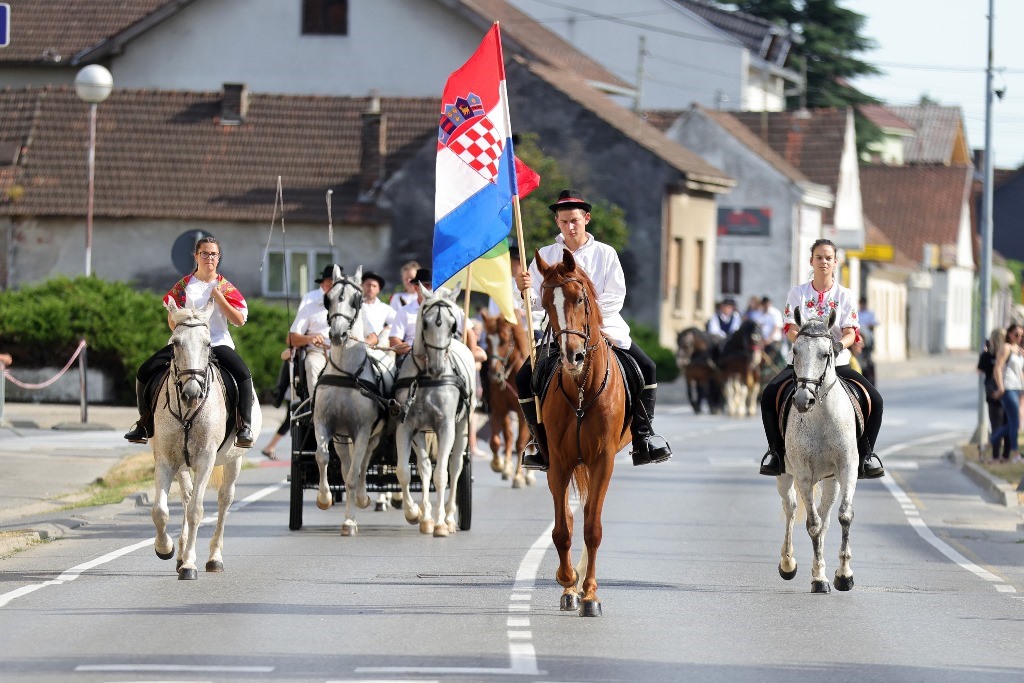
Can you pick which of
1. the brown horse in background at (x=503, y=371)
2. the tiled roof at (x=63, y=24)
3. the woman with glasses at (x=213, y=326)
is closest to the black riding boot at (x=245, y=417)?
the woman with glasses at (x=213, y=326)

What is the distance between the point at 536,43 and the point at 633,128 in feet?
34.1

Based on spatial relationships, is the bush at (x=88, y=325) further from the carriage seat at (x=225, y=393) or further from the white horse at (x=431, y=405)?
the carriage seat at (x=225, y=393)

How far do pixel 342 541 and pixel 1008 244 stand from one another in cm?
2783

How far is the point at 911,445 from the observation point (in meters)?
32.3

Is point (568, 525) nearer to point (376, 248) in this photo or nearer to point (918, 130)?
point (376, 248)

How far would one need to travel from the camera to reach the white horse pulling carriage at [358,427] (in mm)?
16281

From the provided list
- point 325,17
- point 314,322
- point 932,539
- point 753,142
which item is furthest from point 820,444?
point 753,142

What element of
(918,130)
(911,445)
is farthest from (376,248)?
(918,130)

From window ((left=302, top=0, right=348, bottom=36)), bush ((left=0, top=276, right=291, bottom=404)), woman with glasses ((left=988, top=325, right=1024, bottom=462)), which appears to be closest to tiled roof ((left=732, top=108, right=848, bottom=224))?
window ((left=302, top=0, right=348, bottom=36))

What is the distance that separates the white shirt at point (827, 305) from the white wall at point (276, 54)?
43.3 meters

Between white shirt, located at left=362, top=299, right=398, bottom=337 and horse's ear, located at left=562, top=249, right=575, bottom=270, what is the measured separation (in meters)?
5.94

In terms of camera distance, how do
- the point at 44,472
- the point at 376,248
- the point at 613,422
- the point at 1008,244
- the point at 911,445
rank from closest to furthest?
1. the point at 613,422
2. the point at 44,472
3. the point at 911,445
4. the point at 1008,244
5. the point at 376,248

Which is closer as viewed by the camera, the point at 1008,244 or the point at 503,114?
the point at 503,114

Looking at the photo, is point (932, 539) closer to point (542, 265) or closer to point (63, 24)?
point (542, 265)
